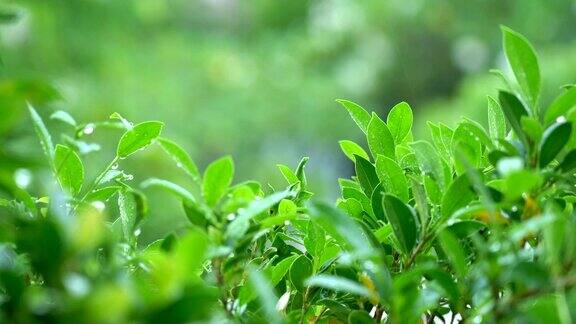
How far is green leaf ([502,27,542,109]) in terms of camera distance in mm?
319

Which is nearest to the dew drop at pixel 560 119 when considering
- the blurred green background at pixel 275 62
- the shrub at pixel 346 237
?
the shrub at pixel 346 237

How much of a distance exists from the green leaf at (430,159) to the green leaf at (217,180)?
0.08 metres

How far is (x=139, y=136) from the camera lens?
0.36 m

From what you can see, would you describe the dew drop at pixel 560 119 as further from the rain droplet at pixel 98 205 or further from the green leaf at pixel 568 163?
the rain droplet at pixel 98 205

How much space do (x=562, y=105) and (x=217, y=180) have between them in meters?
0.13

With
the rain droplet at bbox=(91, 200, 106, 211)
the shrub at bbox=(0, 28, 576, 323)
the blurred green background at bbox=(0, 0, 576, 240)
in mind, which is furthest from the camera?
the blurred green background at bbox=(0, 0, 576, 240)

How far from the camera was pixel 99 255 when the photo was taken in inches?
14.2

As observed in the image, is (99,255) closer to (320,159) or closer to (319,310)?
(319,310)

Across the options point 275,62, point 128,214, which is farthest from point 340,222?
point 275,62

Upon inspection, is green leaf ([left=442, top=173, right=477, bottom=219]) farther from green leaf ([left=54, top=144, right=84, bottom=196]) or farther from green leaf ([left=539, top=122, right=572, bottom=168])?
green leaf ([left=54, top=144, right=84, bottom=196])

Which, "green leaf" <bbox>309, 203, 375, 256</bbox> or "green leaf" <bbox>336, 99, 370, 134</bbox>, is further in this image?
"green leaf" <bbox>336, 99, 370, 134</bbox>

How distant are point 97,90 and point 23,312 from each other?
4.83 metres

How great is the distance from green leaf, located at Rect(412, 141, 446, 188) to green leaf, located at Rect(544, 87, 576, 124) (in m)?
0.05

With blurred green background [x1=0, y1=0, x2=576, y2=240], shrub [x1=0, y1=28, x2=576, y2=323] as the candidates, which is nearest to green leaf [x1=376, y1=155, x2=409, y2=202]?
shrub [x1=0, y1=28, x2=576, y2=323]
